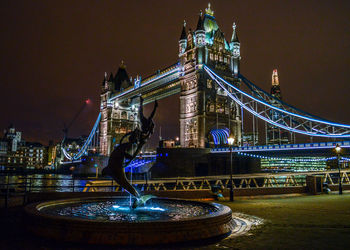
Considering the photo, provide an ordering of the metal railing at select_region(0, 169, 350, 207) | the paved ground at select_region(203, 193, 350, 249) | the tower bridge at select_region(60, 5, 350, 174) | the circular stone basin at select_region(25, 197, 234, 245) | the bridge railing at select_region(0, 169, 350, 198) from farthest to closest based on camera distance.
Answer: the tower bridge at select_region(60, 5, 350, 174)
the bridge railing at select_region(0, 169, 350, 198)
the metal railing at select_region(0, 169, 350, 207)
the paved ground at select_region(203, 193, 350, 249)
the circular stone basin at select_region(25, 197, 234, 245)

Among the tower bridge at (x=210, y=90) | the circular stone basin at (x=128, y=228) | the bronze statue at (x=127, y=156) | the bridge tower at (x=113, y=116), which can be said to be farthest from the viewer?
the bridge tower at (x=113, y=116)

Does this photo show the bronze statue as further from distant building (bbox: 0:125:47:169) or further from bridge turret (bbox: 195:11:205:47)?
distant building (bbox: 0:125:47:169)

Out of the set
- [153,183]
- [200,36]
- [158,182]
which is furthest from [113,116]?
[158,182]

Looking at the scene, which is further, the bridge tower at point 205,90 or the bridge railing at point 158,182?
the bridge tower at point 205,90

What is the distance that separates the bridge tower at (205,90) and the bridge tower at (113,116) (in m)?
34.6

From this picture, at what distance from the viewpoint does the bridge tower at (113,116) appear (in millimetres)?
87250

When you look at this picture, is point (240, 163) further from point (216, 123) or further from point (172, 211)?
point (172, 211)

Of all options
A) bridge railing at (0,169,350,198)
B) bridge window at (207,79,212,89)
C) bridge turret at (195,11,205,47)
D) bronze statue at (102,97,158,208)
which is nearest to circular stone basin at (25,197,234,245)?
bronze statue at (102,97,158,208)

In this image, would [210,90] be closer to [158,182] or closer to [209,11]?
[209,11]

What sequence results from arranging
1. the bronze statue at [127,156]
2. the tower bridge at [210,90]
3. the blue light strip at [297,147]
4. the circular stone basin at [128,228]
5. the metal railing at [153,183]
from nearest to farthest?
the circular stone basin at [128,228]
the bronze statue at [127,156]
the metal railing at [153,183]
the blue light strip at [297,147]
the tower bridge at [210,90]

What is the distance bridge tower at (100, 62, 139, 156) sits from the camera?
87.2 m

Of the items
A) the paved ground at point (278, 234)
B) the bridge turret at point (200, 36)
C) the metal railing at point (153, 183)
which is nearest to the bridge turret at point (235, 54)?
the bridge turret at point (200, 36)

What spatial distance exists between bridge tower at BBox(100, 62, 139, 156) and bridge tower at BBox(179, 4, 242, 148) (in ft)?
113

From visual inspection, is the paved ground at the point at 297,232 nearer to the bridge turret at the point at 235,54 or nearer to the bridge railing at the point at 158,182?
the bridge railing at the point at 158,182
